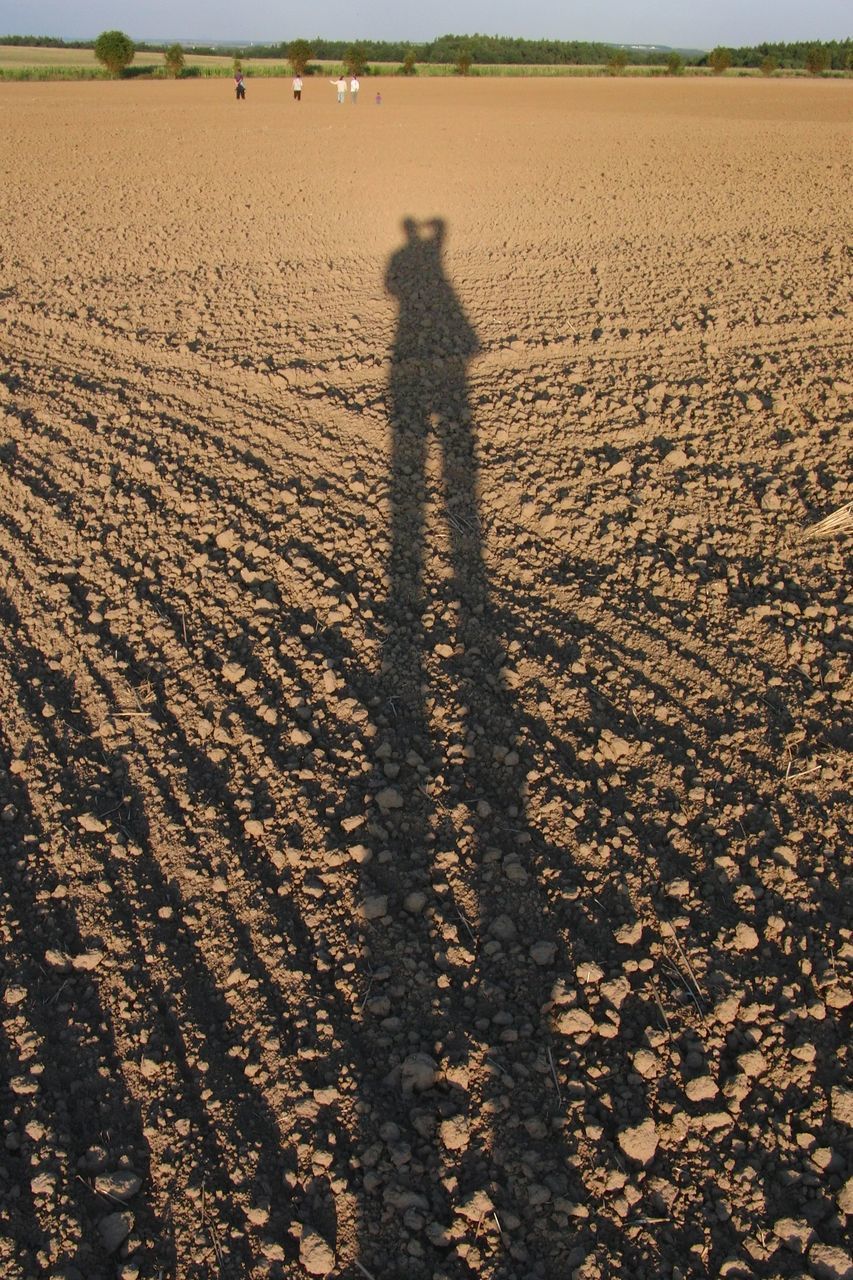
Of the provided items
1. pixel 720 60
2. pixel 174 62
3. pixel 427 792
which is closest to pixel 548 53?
pixel 720 60

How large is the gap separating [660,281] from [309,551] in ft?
19.3

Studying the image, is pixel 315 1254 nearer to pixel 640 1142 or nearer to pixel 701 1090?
pixel 640 1142

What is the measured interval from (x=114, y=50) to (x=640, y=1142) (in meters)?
56.0

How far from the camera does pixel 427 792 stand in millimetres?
3426

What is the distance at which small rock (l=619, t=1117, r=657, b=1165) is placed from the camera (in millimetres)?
2371

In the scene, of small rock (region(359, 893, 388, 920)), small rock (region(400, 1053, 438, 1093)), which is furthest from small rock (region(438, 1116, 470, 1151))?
small rock (region(359, 893, 388, 920))

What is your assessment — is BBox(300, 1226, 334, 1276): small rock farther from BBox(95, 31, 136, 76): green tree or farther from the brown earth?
BBox(95, 31, 136, 76): green tree

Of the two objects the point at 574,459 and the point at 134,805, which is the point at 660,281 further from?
the point at 134,805

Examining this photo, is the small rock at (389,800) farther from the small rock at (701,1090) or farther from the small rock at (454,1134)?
the small rock at (701,1090)

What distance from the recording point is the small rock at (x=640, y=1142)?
7.78ft

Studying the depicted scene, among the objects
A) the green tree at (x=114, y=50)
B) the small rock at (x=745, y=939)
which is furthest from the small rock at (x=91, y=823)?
the green tree at (x=114, y=50)

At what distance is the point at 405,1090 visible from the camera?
8.36ft

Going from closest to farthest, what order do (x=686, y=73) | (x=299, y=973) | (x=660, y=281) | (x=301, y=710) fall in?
(x=299, y=973) → (x=301, y=710) → (x=660, y=281) → (x=686, y=73)

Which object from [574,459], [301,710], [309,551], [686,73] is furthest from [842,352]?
[686,73]
